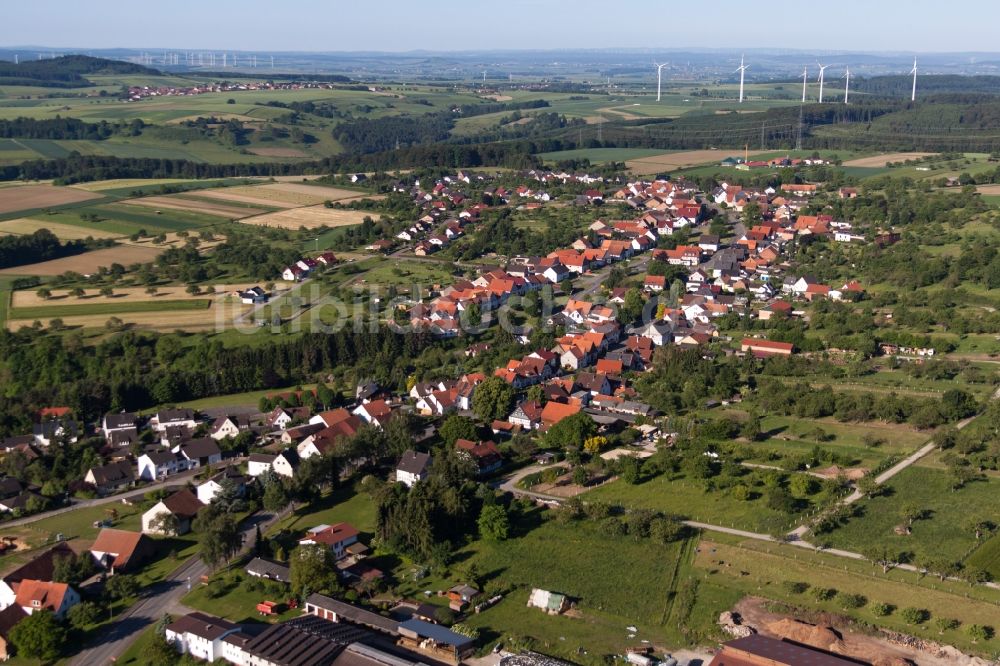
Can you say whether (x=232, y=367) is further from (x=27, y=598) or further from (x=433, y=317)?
(x=27, y=598)

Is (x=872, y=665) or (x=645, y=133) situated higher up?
(x=645, y=133)

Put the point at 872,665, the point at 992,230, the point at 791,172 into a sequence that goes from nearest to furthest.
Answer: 1. the point at 872,665
2. the point at 992,230
3. the point at 791,172

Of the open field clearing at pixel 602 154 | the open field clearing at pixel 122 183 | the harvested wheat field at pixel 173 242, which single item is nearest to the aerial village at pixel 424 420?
the harvested wheat field at pixel 173 242

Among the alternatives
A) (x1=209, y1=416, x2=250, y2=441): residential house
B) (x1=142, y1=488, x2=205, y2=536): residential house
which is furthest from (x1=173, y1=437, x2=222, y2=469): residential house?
(x1=142, y1=488, x2=205, y2=536): residential house

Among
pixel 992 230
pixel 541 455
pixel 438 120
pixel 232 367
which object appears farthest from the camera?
pixel 438 120

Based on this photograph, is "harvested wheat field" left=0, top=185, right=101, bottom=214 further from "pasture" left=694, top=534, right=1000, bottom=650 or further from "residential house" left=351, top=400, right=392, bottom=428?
"pasture" left=694, top=534, right=1000, bottom=650

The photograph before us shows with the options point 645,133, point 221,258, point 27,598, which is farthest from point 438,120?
point 27,598

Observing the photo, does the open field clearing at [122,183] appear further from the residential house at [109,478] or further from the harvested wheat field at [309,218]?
the residential house at [109,478]
